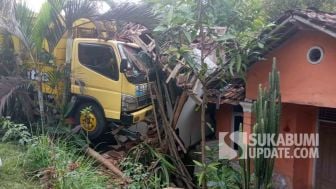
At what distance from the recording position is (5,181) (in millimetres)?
5918

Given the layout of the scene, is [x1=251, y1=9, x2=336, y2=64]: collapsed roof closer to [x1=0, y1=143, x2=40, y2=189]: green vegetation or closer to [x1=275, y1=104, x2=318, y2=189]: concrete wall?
[x1=275, y1=104, x2=318, y2=189]: concrete wall

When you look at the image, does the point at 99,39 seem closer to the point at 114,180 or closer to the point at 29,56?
the point at 29,56

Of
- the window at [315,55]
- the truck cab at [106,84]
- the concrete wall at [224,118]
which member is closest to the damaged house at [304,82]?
the window at [315,55]

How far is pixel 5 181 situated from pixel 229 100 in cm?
483

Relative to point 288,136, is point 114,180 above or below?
below

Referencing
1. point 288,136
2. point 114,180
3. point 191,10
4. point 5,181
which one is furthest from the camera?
point 288,136

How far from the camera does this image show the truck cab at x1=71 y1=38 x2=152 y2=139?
26.5 ft

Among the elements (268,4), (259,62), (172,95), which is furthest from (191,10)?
(268,4)

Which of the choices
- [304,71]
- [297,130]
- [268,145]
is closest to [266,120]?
[268,145]

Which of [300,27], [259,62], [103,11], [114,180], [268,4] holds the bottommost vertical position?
[114,180]

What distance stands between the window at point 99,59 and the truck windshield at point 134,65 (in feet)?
0.85

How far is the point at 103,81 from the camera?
27.1 feet

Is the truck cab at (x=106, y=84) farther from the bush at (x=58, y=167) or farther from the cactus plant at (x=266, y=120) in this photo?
the cactus plant at (x=266, y=120)

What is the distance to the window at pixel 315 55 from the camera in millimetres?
6379
